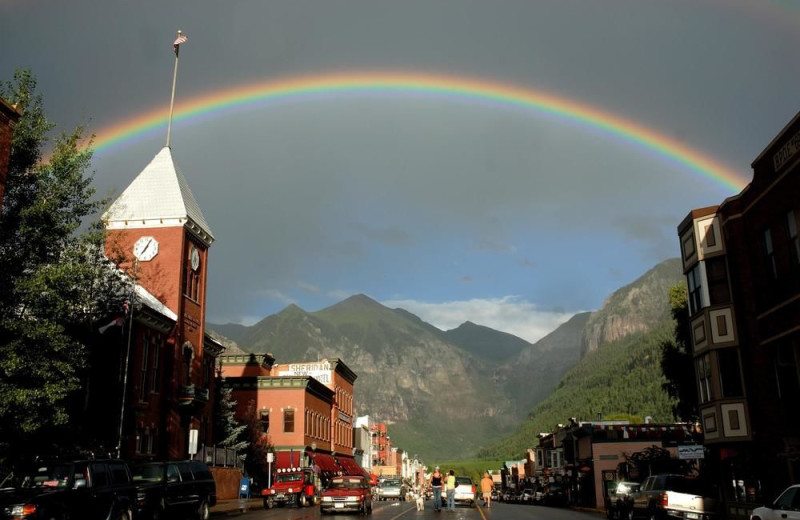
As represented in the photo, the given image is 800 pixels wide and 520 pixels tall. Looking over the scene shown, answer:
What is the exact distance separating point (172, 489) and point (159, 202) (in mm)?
27435

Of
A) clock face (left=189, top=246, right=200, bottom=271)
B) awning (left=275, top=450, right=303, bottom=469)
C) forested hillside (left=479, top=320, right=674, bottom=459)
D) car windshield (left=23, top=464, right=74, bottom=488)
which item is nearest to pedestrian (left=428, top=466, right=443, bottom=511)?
car windshield (left=23, top=464, right=74, bottom=488)

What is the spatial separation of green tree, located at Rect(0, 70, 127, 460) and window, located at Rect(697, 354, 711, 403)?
25.2m

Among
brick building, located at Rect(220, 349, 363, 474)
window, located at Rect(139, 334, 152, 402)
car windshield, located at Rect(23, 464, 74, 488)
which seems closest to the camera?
car windshield, located at Rect(23, 464, 74, 488)

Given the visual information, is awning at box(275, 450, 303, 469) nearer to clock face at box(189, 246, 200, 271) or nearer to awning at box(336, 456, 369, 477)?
awning at box(336, 456, 369, 477)

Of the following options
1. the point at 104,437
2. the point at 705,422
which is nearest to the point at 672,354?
the point at 705,422

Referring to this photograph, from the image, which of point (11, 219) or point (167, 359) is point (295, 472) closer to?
point (167, 359)

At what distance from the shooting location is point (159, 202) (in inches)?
1801

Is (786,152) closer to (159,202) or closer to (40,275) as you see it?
(40,275)

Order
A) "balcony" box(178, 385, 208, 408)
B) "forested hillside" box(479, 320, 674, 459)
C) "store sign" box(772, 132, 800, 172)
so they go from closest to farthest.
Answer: "store sign" box(772, 132, 800, 172) → "balcony" box(178, 385, 208, 408) → "forested hillside" box(479, 320, 674, 459)

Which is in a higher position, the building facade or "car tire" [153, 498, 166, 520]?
the building facade

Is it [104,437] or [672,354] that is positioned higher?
[672,354]

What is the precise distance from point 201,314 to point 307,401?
2240 centimetres

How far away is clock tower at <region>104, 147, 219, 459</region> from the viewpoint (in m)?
38.5

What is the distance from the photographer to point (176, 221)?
4478 centimetres
